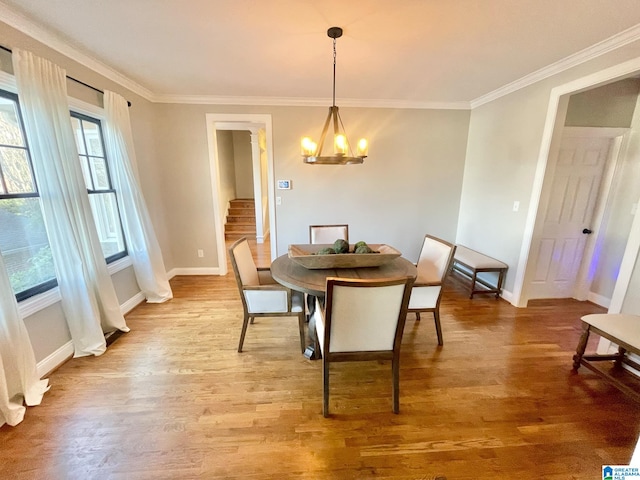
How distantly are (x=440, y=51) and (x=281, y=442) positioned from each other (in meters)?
3.06

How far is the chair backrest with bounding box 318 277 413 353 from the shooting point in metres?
1.44

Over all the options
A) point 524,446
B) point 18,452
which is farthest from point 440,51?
point 18,452

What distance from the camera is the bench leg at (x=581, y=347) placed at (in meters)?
1.92

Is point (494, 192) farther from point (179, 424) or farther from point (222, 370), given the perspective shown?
point (179, 424)

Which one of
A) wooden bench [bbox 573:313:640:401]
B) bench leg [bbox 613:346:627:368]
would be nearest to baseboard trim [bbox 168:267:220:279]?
wooden bench [bbox 573:313:640:401]

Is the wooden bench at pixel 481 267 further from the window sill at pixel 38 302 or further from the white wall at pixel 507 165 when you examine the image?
the window sill at pixel 38 302

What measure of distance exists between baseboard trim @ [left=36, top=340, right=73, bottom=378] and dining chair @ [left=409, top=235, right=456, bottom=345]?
284cm

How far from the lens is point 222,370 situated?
2.03m

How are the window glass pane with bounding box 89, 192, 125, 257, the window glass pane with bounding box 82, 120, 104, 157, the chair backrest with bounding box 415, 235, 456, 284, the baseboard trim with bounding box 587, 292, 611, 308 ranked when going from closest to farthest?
the chair backrest with bounding box 415, 235, 456, 284
the window glass pane with bounding box 82, 120, 104, 157
the window glass pane with bounding box 89, 192, 125, 257
the baseboard trim with bounding box 587, 292, 611, 308

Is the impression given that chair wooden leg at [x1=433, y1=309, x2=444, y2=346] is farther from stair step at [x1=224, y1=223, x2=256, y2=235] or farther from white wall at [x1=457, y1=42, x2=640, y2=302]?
stair step at [x1=224, y1=223, x2=256, y2=235]

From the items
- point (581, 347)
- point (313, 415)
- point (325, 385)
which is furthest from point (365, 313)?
point (581, 347)

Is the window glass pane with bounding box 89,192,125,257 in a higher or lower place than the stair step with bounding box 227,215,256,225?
higher

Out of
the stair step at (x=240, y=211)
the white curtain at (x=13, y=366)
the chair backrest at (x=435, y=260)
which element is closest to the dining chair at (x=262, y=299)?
the chair backrest at (x=435, y=260)

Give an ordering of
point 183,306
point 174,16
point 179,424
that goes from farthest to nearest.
→ 1. point 183,306
2. point 174,16
3. point 179,424
